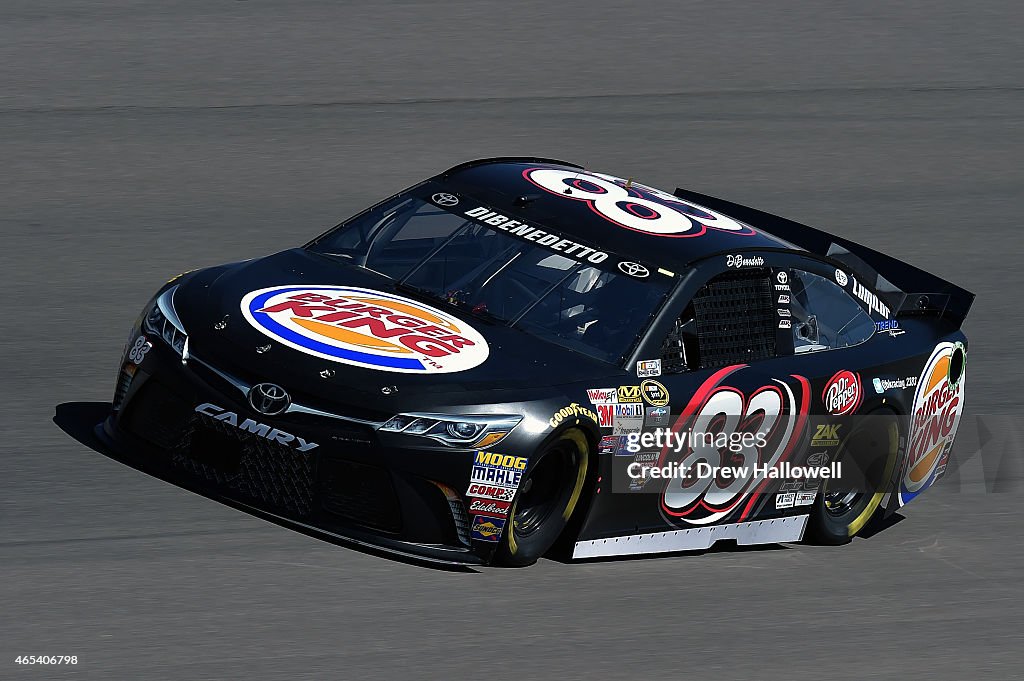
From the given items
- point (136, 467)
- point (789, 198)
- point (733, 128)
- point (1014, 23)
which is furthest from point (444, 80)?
point (136, 467)

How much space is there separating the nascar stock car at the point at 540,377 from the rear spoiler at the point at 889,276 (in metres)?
0.02

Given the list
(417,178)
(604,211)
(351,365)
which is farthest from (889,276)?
(417,178)

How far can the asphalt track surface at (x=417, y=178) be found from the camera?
613 cm

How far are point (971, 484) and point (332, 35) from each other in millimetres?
8812

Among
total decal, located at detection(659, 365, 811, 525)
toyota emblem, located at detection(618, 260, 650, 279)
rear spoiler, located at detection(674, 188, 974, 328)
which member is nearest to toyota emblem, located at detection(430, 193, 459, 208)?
toyota emblem, located at detection(618, 260, 650, 279)

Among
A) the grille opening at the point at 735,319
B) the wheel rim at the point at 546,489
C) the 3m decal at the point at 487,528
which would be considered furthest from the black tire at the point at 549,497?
the grille opening at the point at 735,319

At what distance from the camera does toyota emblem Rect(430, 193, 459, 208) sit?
770 cm

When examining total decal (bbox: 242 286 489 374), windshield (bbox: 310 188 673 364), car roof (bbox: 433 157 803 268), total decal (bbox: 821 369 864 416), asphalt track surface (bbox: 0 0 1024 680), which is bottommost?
asphalt track surface (bbox: 0 0 1024 680)

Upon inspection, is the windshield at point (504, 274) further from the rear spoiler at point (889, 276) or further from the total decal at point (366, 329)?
the rear spoiler at point (889, 276)

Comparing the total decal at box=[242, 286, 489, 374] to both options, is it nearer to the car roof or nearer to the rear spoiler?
the car roof

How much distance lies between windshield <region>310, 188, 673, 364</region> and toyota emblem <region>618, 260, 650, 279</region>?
4cm

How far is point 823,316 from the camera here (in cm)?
768

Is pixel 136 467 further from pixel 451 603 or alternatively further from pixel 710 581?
pixel 710 581

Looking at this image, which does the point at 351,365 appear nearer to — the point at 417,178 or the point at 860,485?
the point at 860,485
